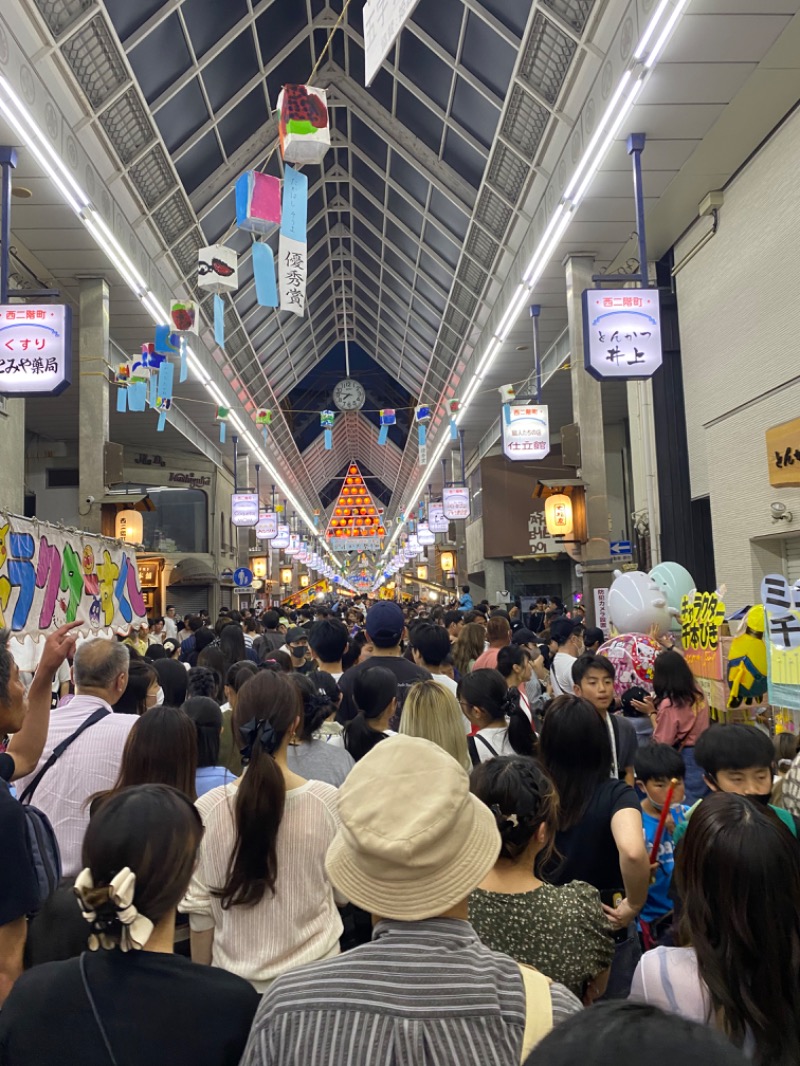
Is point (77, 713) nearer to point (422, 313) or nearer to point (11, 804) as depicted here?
point (11, 804)

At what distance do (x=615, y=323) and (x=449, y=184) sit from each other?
6.64 m

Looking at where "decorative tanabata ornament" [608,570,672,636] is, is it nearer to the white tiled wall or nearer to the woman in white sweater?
the white tiled wall

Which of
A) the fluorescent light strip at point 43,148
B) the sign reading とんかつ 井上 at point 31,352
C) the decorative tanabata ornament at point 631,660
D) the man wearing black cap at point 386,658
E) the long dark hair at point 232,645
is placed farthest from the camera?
the sign reading とんかつ 井上 at point 31,352

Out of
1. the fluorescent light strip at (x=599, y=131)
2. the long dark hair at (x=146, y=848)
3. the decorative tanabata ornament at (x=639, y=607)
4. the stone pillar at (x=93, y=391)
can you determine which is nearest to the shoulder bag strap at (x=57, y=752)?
the long dark hair at (x=146, y=848)

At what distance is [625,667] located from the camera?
6723mm

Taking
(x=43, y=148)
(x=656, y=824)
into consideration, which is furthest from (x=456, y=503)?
(x=656, y=824)

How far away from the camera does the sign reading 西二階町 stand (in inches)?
370

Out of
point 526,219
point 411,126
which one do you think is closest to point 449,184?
point 411,126

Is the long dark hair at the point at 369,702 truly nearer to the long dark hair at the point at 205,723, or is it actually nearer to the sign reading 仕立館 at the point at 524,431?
the long dark hair at the point at 205,723

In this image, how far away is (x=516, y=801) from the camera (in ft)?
7.06

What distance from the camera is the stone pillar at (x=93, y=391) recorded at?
43.4 ft

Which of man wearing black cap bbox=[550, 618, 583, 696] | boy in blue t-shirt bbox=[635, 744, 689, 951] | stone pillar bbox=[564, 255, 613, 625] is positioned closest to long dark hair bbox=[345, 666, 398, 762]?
boy in blue t-shirt bbox=[635, 744, 689, 951]

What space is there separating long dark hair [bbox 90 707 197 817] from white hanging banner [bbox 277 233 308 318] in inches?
279

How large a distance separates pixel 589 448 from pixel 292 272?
226 inches
